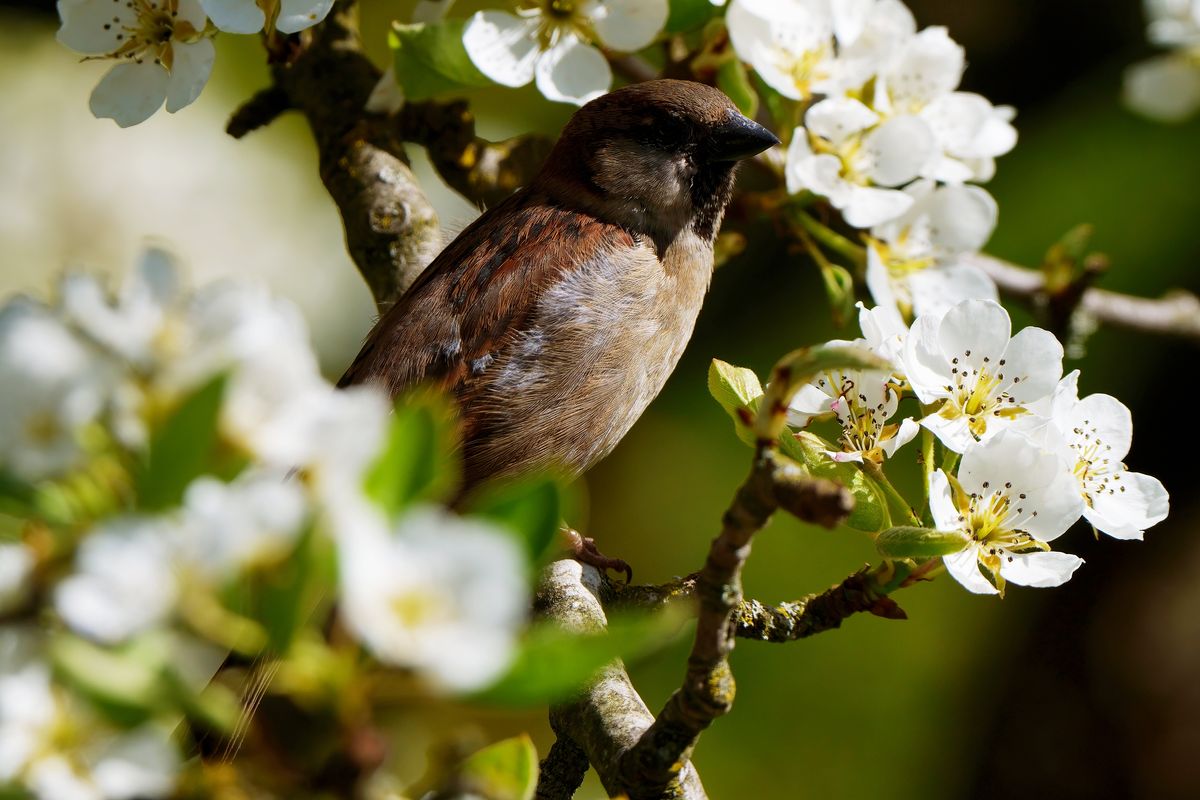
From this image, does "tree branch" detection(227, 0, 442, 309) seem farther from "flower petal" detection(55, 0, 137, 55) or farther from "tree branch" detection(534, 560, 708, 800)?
"tree branch" detection(534, 560, 708, 800)

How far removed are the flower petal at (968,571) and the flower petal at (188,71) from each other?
1264mm

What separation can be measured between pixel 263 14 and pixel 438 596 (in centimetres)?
125

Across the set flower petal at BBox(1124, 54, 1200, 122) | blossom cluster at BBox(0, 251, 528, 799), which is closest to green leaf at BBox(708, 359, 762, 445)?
blossom cluster at BBox(0, 251, 528, 799)

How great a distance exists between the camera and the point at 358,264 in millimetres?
2713

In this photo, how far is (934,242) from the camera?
2350 millimetres

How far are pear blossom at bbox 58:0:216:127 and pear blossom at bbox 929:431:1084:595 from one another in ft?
4.07

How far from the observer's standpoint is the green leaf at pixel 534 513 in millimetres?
941

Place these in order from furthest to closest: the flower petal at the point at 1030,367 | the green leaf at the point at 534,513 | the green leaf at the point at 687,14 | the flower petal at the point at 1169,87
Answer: the flower petal at the point at 1169,87
the green leaf at the point at 687,14
the flower petal at the point at 1030,367
the green leaf at the point at 534,513

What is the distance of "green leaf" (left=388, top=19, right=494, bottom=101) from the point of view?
7.28ft

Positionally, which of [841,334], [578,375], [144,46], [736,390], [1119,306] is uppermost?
[144,46]

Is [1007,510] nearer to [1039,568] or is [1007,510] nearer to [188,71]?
[1039,568]

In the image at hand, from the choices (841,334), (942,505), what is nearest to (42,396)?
(942,505)

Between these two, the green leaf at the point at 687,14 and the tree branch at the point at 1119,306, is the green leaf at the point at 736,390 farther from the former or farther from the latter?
the tree branch at the point at 1119,306

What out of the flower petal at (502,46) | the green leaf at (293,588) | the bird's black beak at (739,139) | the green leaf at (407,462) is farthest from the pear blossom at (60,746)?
the bird's black beak at (739,139)
